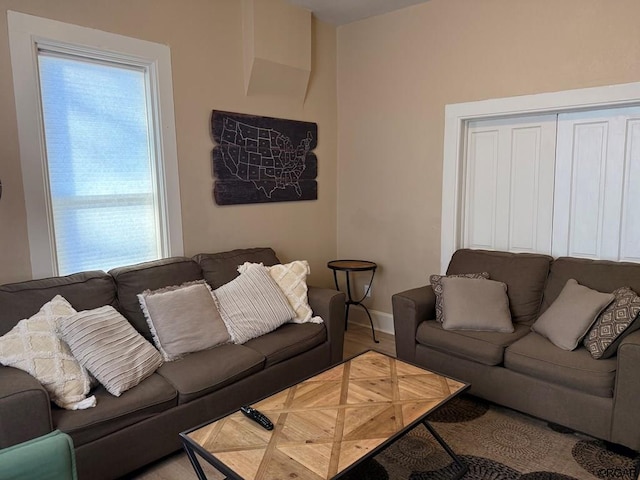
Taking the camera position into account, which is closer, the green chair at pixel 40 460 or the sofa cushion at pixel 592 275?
the green chair at pixel 40 460

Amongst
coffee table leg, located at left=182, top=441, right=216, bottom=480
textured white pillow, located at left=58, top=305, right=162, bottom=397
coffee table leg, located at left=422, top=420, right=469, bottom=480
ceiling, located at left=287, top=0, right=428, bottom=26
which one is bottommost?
coffee table leg, located at left=422, top=420, right=469, bottom=480

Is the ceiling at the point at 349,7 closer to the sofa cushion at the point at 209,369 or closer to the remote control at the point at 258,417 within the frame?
the sofa cushion at the point at 209,369

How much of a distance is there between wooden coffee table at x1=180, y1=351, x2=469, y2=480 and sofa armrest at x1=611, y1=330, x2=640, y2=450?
81cm

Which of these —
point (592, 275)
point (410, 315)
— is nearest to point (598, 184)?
point (592, 275)

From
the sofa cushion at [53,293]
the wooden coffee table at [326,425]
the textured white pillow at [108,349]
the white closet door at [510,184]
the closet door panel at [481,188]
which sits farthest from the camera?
the closet door panel at [481,188]

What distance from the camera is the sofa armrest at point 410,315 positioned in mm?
3062

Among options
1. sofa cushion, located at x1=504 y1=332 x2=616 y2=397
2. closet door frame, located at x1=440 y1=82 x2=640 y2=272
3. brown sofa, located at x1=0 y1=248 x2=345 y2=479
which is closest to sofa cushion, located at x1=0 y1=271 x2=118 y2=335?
brown sofa, located at x1=0 y1=248 x2=345 y2=479

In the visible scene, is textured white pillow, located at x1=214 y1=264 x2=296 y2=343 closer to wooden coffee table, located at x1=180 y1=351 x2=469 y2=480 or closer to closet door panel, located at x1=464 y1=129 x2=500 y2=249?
wooden coffee table, located at x1=180 y1=351 x2=469 y2=480

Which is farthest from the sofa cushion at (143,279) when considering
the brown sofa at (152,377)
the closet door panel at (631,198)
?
the closet door panel at (631,198)

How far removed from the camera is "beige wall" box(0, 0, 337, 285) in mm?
2463

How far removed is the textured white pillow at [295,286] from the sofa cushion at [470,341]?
74 centimetres

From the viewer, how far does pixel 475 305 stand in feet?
9.66

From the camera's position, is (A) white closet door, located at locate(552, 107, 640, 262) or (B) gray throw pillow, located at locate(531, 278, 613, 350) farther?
(A) white closet door, located at locate(552, 107, 640, 262)

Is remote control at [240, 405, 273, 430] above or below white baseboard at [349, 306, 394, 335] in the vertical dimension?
above
